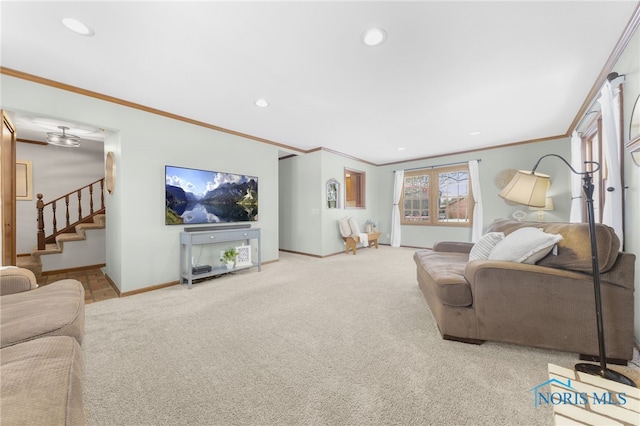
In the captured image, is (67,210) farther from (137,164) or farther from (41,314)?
(41,314)

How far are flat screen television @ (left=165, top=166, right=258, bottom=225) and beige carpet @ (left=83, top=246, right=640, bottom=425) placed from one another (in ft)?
4.22

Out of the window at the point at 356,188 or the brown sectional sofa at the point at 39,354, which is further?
the window at the point at 356,188

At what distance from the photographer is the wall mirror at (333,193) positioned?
18.3 ft

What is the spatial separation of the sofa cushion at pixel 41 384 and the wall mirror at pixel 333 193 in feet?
15.8

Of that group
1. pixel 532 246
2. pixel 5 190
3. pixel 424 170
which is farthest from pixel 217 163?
pixel 424 170

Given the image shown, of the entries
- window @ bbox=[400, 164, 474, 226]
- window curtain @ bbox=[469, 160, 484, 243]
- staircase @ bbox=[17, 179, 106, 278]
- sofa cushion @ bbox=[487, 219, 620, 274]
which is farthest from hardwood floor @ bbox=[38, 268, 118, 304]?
window curtain @ bbox=[469, 160, 484, 243]

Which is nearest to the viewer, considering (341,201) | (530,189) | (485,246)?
(530,189)

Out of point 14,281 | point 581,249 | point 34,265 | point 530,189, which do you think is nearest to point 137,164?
point 14,281

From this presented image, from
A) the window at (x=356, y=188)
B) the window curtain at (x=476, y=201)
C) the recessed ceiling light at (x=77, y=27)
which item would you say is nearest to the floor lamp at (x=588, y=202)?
the recessed ceiling light at (x=77, y=27)

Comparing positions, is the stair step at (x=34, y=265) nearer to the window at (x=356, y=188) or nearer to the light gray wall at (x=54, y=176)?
the light gray wall at (x=54, y=176)

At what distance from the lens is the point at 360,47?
2.03m

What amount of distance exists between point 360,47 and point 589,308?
A: 2.49 metres

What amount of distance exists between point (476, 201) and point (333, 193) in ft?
10.6

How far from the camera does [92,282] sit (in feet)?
11.7
